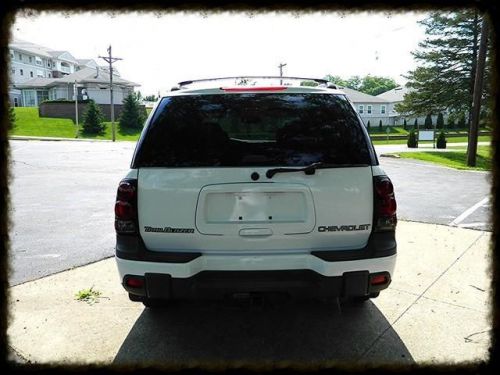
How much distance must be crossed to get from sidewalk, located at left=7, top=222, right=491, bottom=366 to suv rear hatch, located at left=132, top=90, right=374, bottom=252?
2.80 ft

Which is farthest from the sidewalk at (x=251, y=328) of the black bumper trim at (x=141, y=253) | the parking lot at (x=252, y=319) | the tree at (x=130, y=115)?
the tree at (x=130, y=115)

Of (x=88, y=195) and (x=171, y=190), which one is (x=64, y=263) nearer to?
(x=171, y=190)

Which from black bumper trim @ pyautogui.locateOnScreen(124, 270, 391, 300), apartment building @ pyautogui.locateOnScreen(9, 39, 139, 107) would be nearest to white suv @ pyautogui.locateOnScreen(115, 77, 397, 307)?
black bumper trim @ pyautogui.locateOnScreen(124, 270, 391, 300)

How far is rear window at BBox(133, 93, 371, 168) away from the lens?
277cm

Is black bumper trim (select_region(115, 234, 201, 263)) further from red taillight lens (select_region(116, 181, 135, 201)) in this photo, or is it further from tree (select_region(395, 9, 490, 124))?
tree (select_region(395, 9, 490, 124))

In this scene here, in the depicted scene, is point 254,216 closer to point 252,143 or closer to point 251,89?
point 252,143

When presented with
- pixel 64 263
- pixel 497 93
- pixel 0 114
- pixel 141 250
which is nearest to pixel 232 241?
pixel 141 250

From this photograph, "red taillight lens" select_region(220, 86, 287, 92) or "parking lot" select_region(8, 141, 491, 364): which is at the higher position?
"red taillight lens" select_region(220, 86, 287, 92)

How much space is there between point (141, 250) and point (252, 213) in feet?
2.67

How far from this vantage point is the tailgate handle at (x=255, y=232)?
2730mm

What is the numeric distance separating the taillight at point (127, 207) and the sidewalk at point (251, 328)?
3.23ft

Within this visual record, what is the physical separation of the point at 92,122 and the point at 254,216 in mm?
52862

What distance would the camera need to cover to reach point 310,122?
2889mm

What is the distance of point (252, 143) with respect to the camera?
2924mm
